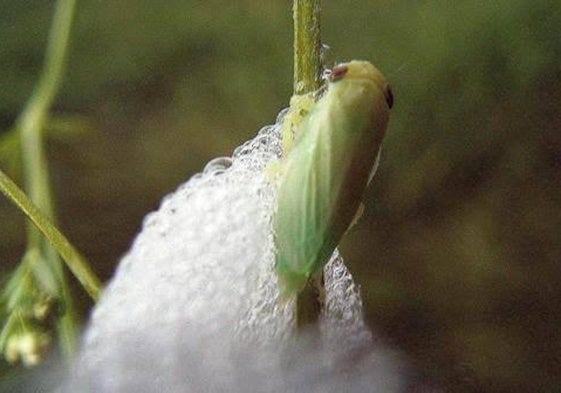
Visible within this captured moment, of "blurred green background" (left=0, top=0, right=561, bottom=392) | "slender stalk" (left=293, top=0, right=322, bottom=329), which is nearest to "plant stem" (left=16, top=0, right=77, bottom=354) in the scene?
"blurred green background" (left=0, top=0, right=561, bottom=392)

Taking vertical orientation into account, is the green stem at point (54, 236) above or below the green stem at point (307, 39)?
below

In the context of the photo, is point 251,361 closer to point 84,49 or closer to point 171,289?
point 171,289

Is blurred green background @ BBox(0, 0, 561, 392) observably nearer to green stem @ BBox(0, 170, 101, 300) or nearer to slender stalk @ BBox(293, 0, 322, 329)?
green stem @ BBox(0, 170, 101, 300)

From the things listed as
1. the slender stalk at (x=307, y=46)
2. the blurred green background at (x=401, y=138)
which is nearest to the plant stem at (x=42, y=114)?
the blurred green background at (x=401, y=138)

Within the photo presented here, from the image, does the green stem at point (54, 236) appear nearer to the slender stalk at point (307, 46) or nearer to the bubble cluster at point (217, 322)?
the bubble cluster at point (217, 322)

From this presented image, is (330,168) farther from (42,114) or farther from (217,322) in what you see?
(42,114)

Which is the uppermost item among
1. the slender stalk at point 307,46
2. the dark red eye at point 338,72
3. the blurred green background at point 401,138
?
the slender stalk at point 307,46

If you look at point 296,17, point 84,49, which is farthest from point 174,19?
point 296,17
